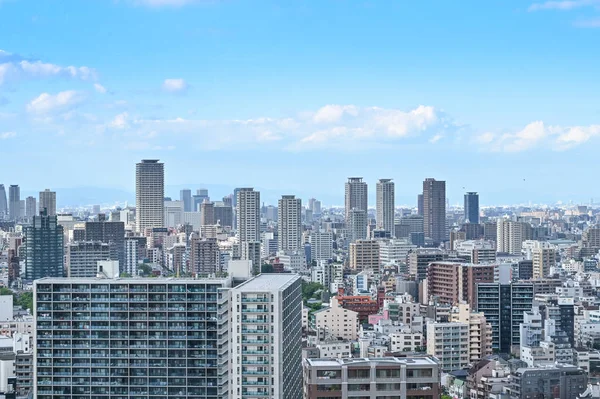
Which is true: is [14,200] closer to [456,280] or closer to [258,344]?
[456,280]

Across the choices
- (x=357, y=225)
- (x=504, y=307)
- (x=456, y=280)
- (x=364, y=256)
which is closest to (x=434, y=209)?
(x=357, y=225)

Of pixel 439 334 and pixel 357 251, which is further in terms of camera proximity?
pixel 357 251

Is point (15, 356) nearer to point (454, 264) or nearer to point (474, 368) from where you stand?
point (474, 368)

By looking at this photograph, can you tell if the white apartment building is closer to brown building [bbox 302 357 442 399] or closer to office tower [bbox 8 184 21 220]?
brown building [bbox 302 357 442 399]

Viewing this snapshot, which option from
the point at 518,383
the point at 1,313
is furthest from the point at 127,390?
the point at 1,313

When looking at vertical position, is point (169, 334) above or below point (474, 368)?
above
